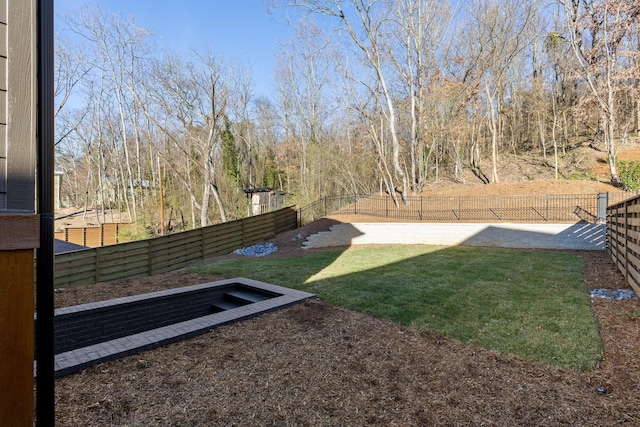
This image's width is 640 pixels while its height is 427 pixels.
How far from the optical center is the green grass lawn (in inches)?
132

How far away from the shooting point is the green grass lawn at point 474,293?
3365 millimetres

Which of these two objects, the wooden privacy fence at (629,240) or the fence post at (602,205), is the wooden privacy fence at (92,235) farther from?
the fence post at (602,205)

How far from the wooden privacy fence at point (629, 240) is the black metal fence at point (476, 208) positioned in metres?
4.27

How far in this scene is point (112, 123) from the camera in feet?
78.1

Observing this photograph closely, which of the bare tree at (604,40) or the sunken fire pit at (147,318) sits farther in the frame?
the bare tree at (604,40)

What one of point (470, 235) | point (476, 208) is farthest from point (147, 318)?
point (476, 208)

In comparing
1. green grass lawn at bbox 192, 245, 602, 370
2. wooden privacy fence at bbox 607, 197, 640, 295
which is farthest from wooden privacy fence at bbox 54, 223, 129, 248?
wooden privacy fence at bbox 607, 197, 640, 295

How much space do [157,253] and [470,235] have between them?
9.30m

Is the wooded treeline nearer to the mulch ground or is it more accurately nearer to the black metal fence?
the black metal fence

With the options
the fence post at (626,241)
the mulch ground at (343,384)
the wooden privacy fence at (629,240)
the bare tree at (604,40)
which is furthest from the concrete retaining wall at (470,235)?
the bare tree at (604,40)

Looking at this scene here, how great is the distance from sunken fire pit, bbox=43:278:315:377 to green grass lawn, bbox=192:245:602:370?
2.91ft

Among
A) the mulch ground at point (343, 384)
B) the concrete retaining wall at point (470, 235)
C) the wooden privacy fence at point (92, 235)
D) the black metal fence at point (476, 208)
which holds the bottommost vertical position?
the wooden privacy fence at point (92, 235)

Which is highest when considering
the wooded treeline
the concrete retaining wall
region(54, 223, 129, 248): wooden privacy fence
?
the wooded treeline

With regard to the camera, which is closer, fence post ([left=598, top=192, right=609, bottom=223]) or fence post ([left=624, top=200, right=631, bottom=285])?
fence post ([left=624, top=200, right=631, bottom=285])
